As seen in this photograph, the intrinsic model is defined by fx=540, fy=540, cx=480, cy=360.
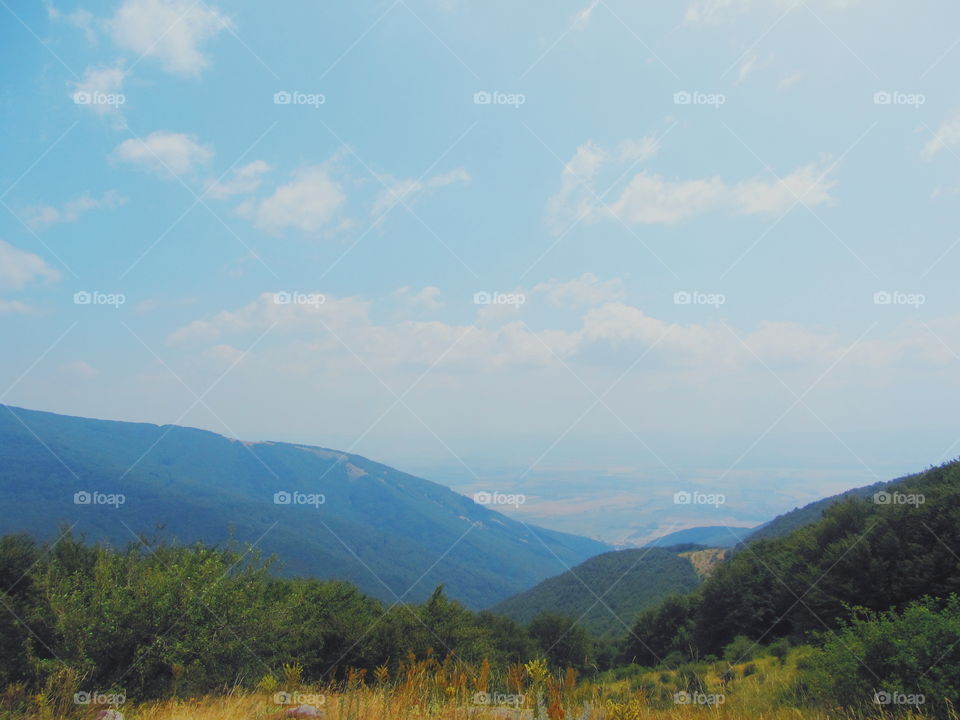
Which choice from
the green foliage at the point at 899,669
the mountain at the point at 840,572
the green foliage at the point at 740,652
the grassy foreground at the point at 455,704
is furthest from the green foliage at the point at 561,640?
the grassy foreground at the point at 455,704

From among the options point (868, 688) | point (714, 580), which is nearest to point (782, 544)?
point (714, 580)

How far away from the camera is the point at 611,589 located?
373 ft

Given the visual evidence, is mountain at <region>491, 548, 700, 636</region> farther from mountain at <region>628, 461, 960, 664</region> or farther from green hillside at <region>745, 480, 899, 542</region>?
mountain at <region>628, 461, 960, 664</region>

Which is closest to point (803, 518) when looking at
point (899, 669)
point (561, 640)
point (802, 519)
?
point (802, 519)

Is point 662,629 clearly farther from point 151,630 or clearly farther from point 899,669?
point 151,630

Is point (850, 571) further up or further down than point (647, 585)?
further up

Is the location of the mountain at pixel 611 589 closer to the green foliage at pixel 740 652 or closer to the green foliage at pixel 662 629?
the green foliage at pixel 662 629

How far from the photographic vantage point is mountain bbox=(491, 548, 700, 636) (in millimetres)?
92188

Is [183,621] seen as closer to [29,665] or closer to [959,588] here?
[29,665]

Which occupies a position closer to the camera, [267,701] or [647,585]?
[267,701]

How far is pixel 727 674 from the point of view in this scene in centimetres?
2641

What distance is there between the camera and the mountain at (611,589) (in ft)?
302

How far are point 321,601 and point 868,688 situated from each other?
34847mm

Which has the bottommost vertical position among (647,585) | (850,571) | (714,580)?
(647,585)
